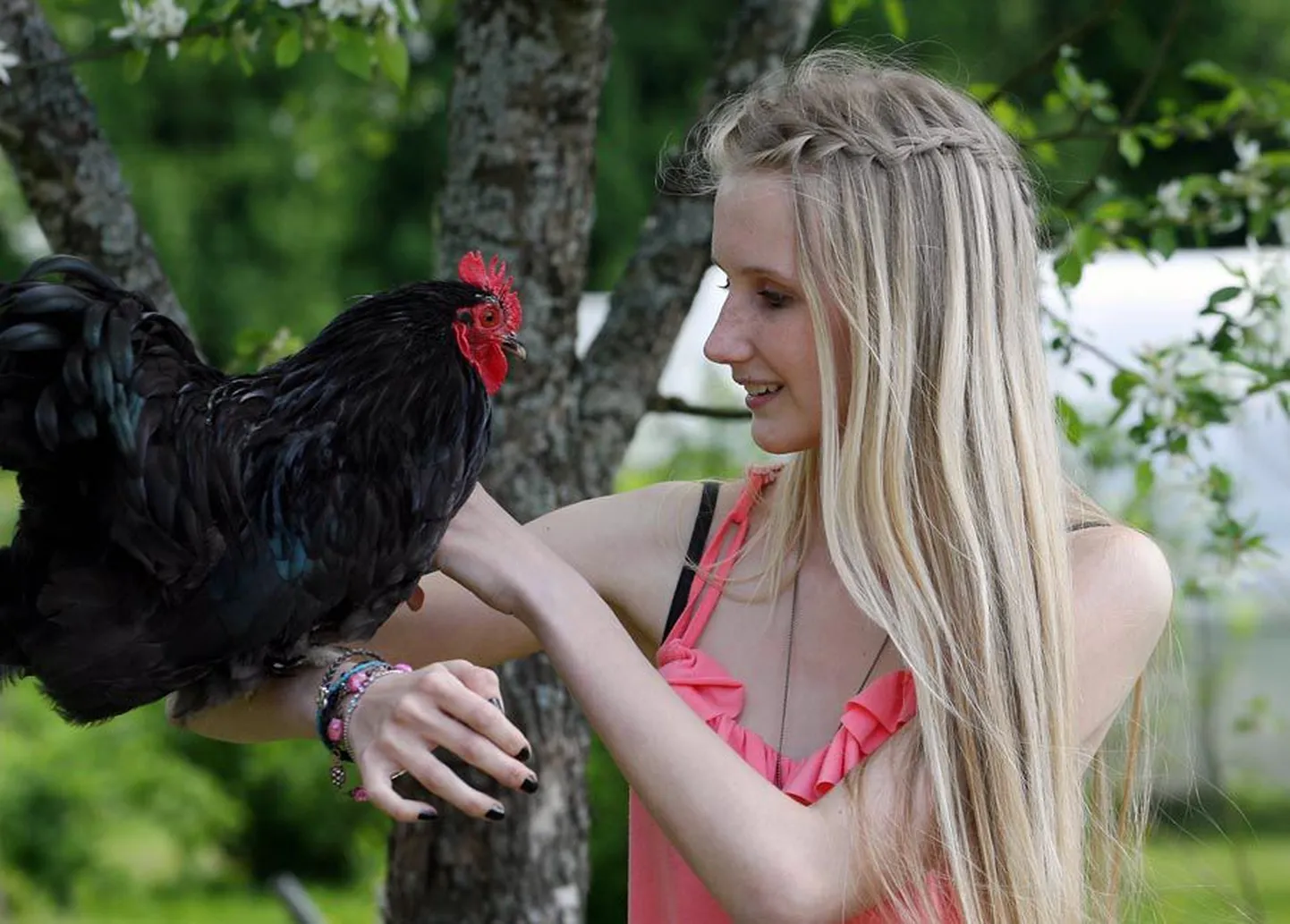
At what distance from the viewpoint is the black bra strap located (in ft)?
6.82

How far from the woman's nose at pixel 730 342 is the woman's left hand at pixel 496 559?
0.30m

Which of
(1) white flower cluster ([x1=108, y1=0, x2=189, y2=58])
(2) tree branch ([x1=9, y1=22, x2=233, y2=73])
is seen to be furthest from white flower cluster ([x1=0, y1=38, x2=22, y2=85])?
(1) white flower cluster ([x1=108, y1=0, x2=189, y2=58])

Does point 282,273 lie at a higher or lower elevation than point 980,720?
lower

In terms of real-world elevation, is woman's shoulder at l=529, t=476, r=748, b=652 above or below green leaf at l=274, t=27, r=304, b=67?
below

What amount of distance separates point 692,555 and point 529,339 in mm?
706

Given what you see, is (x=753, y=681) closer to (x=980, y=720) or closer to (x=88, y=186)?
(x=980, y=720)

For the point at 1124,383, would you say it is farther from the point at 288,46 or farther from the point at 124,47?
the point at 124,47

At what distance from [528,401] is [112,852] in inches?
184

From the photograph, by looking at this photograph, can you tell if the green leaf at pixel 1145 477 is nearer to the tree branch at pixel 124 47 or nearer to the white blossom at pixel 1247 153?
the white blossom at pixel 1247 153

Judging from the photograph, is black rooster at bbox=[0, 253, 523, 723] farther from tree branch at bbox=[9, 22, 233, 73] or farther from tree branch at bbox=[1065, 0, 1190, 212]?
tree branch at bbox=[1065, 0, 1190, 212]

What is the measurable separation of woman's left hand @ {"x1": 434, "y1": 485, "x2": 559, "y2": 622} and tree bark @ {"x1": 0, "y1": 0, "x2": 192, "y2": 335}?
2.88 ft

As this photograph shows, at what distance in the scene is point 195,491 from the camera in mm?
1633

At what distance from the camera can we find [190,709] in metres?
1.83

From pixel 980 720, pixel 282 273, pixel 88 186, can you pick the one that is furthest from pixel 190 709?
pixel 282 273
